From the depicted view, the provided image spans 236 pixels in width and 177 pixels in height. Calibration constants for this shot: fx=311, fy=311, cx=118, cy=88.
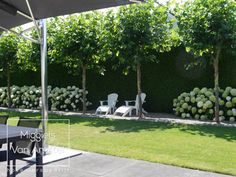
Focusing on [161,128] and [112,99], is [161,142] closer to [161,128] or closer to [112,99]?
[161,128]

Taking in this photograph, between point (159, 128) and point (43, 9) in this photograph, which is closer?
point (43, 9)

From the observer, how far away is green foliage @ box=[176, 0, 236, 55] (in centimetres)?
880

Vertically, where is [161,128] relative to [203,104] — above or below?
below

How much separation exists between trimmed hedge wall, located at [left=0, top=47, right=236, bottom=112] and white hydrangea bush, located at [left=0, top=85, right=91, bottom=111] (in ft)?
2.37

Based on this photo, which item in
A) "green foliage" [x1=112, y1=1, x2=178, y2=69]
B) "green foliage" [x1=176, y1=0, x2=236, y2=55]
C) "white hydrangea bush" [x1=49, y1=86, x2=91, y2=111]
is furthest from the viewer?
"white hydrangea bush" [x1=49, y1=86, x2=91, y2=111]

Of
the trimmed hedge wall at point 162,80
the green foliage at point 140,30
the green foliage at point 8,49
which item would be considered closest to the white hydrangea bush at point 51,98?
the trimmed hedge wall at point 162,80

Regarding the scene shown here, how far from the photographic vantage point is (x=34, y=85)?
16547 millimetres

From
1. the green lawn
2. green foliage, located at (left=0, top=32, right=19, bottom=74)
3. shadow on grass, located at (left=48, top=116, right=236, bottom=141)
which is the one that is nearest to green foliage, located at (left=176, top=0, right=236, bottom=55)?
shadow on grass, located at (left=48, top=116, right=236, bottom=141)

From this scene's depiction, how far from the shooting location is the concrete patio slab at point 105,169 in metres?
4.66

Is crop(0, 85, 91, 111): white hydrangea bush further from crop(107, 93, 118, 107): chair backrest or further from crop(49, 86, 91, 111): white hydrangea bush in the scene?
crop(107, 93, 118, 107): chair backrest

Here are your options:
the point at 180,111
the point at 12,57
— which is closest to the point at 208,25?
the point at 180,111

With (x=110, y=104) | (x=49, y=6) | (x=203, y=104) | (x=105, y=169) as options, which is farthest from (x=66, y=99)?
(x=49, y=6)

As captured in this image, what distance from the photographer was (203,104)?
10273 mm

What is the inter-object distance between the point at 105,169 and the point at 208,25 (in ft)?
19.0
